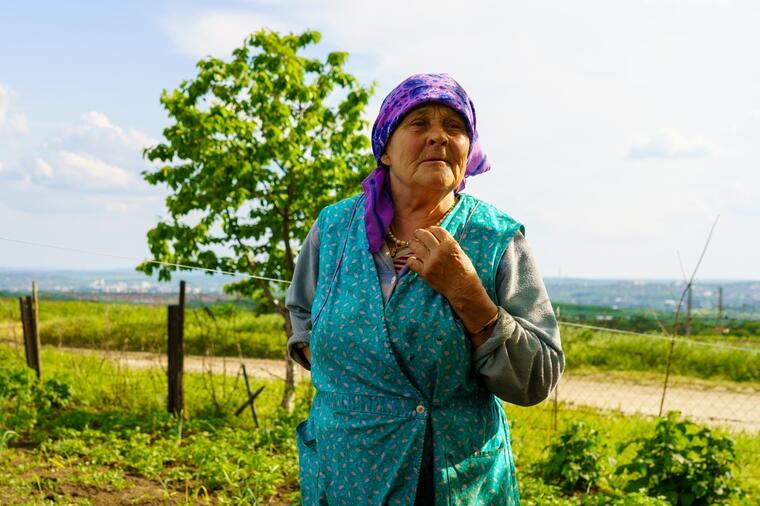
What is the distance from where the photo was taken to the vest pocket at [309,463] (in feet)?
6.79

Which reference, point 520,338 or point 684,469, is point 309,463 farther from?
point 684,469

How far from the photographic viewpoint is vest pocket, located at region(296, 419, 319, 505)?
2.07 meters

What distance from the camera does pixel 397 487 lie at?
1.91 m

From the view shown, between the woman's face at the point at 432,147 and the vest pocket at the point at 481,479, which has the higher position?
the woman's face at the point at 432,147

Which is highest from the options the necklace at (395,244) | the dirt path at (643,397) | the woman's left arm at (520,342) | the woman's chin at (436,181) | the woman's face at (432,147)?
the woman's face at (432,147)

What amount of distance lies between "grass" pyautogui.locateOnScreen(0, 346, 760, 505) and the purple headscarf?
7.86 feet

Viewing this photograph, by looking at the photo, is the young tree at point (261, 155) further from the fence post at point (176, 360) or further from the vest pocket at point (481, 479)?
the vest pocket at point (481, 479)

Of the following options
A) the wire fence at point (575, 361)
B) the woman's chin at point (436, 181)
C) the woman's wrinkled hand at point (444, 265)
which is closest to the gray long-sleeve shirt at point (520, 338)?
the woman's wrinkled hand at point (444, 265)

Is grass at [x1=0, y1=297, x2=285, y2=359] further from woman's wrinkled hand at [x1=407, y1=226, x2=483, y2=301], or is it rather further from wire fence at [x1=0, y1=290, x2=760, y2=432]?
woman's wrinkled hand at [x1=407, y1=226, x2=483, y2=301]

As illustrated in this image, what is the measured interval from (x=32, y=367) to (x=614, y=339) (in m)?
9.95

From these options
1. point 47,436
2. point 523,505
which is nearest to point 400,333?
point 523,505

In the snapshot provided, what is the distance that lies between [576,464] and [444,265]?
140 inches

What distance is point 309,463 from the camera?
2100 mm

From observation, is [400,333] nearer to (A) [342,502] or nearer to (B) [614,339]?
(A) [342,502]
